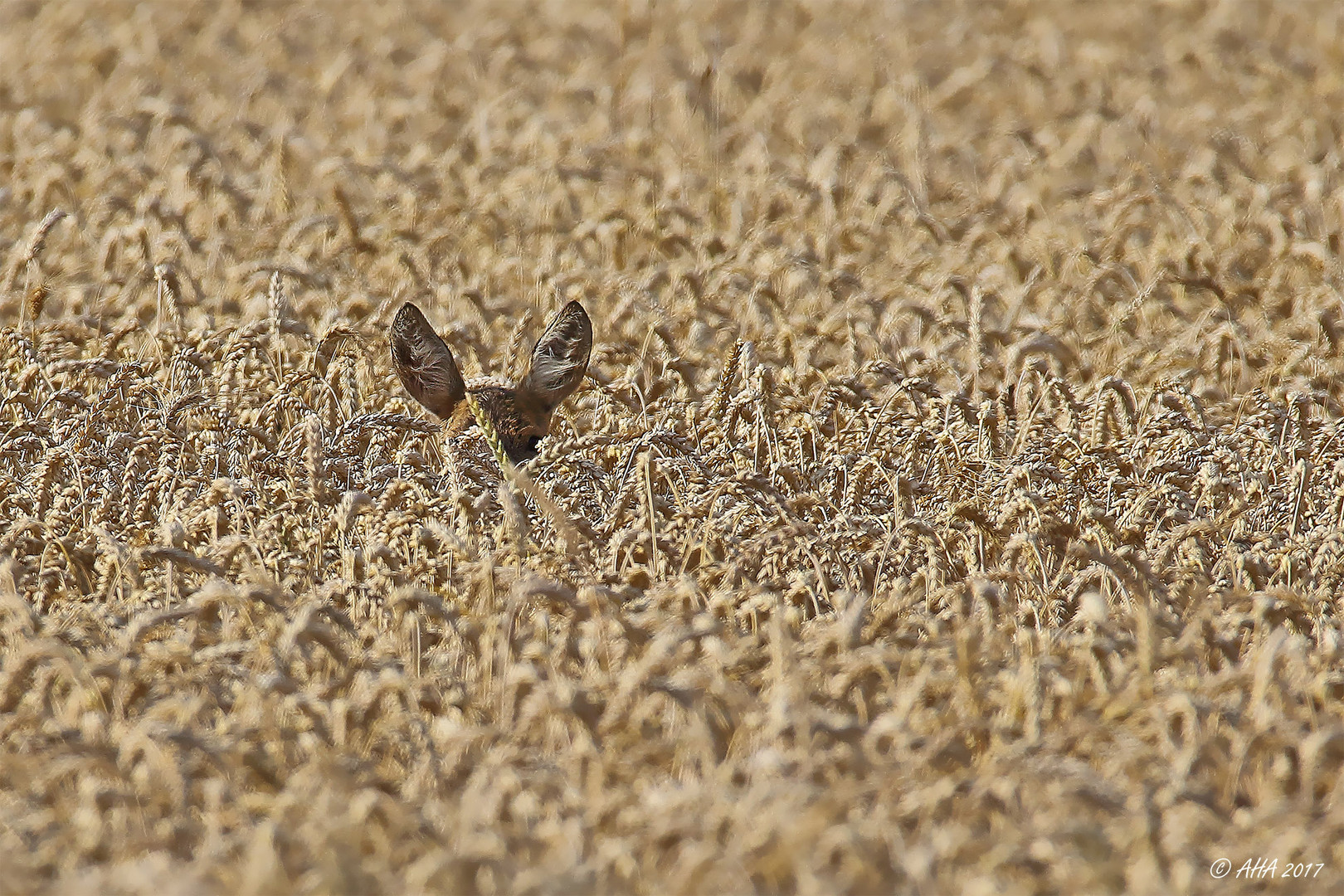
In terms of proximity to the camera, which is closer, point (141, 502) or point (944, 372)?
point (141, 502)

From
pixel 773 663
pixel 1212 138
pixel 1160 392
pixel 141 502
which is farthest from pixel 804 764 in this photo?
pixel 1212 138

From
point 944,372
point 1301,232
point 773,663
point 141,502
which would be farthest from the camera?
point 1301,232

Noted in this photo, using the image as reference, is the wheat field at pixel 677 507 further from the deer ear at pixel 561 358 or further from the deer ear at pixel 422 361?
the deer ear at pixel 561 358

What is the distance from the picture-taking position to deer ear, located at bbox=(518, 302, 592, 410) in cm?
448

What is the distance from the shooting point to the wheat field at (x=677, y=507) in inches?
107

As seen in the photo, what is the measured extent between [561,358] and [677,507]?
0.64 metres

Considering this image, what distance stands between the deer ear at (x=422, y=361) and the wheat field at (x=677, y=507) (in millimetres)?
153

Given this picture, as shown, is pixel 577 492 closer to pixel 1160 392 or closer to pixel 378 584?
pixel 378 584

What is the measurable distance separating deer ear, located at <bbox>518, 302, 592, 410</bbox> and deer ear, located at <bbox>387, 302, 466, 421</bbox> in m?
0.22

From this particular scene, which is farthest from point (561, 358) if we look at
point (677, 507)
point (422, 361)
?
point (677, 507)

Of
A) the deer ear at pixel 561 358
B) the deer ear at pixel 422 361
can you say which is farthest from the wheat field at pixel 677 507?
the deer ear at pixel 561 358

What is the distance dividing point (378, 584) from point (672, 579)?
742 millimetres

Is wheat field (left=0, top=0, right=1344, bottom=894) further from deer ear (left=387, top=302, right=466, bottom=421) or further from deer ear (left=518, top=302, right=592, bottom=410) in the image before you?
deer ear (left=518, top=302, right=592, bottom=410)

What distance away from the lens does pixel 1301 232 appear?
7.12 metres
